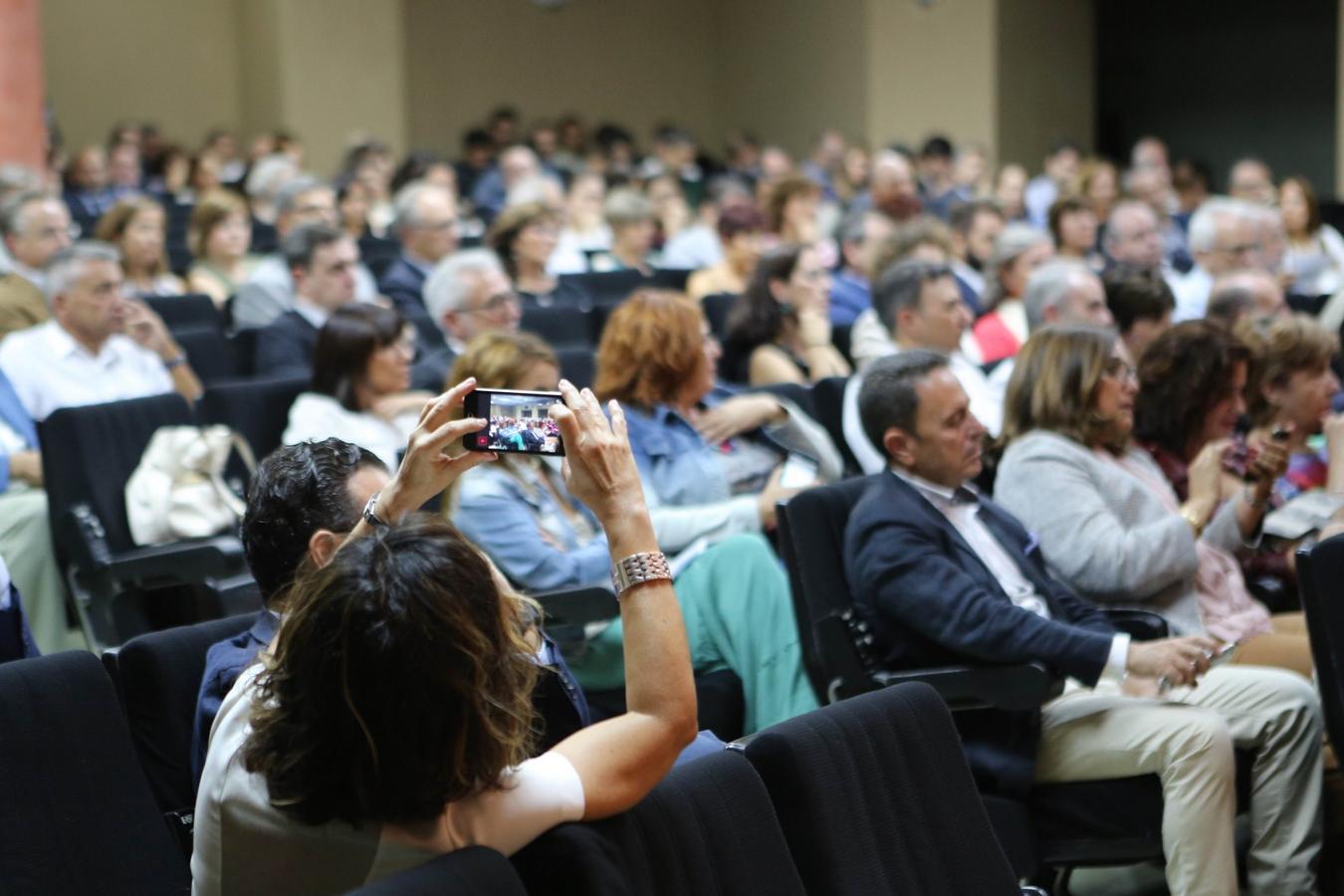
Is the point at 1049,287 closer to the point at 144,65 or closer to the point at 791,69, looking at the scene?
the point at 791,69

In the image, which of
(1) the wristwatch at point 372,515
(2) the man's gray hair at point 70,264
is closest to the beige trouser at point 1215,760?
(1) the wristwatch at point 372,515

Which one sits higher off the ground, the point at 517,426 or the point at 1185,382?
the point at 517,426

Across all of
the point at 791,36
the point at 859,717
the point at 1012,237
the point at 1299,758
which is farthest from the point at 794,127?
the point at 859,717

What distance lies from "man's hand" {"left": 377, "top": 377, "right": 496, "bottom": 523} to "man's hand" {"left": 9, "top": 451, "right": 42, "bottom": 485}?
8.86 feet

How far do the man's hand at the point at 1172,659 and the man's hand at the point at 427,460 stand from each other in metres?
1.31

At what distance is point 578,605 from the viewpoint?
120 inches

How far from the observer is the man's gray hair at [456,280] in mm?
4859

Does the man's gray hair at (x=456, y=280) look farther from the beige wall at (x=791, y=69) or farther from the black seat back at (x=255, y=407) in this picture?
the beige wall at (x=791, y=69)

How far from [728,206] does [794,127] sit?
8.56 m

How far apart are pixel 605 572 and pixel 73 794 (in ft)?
4.68

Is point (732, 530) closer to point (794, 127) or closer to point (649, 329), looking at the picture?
point (649, 329)

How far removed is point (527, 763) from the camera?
1.48 meters

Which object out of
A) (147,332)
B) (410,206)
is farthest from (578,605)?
(410,206)

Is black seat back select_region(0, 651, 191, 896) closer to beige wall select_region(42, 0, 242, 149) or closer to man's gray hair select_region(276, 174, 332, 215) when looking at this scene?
man's gray hair select_region(276, 174, 332, 215)
